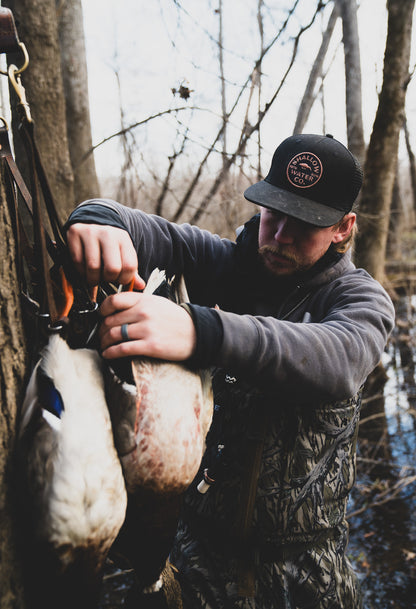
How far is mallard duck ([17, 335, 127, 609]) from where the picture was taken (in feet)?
2.41

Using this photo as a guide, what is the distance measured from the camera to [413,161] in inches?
619

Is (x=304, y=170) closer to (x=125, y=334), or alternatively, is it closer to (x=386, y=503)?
(x=125, y=334)

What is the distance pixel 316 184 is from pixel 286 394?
2.79 feet

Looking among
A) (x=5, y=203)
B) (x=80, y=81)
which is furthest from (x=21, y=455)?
(x=80, y=81)

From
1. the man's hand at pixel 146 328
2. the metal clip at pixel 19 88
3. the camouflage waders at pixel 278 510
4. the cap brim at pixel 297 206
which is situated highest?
the metal clip at pixel 19 88

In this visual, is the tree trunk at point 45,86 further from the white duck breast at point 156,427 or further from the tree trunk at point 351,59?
the tree trunk at point 351,59

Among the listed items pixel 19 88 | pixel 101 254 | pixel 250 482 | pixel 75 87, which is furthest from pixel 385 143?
pixel 19 88

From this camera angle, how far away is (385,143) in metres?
4.96

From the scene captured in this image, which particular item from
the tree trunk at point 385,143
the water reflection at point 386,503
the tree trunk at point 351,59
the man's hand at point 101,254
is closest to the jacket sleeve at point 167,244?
the man's hand at point 101,254

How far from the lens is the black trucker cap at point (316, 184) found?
5.16ft

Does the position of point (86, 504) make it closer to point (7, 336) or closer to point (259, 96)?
point (7, 336)

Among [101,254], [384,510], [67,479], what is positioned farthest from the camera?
[384,510]

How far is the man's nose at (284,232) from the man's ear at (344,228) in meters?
0.22

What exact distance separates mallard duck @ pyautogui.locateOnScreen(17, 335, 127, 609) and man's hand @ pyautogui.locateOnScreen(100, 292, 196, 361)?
90 millimetres
